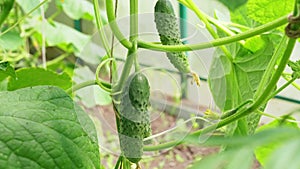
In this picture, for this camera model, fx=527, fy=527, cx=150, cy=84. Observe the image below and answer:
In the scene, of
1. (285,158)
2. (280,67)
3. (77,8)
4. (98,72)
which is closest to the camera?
(285,158)

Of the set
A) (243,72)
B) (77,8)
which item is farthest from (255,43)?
(77,8)

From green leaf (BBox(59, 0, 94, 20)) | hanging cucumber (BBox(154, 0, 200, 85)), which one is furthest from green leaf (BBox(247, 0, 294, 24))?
green leaf (BBox(59, 0, 94, 20))

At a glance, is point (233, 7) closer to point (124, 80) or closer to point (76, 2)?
point (124, 80)

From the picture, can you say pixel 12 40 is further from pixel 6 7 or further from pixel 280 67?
pixel 280 67

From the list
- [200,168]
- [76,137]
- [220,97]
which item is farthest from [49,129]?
[200,168]

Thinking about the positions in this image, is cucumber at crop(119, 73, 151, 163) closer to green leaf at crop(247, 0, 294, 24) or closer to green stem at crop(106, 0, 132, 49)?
green stem at crop(106, 0, 132, 49)
